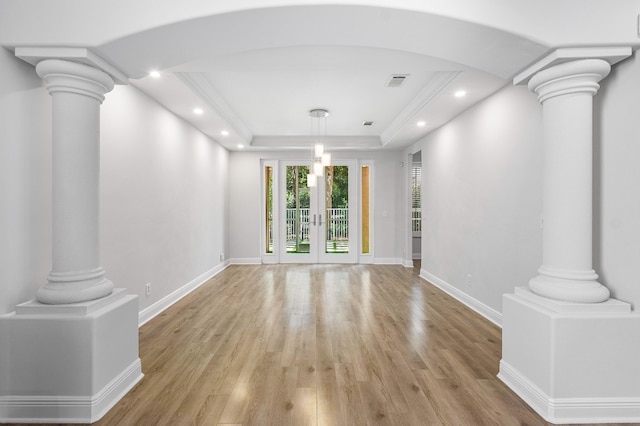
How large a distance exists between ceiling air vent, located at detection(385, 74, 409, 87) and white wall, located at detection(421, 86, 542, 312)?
3.42ft

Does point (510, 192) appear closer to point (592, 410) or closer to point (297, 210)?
point (592, 410)

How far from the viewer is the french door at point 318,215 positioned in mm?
7719

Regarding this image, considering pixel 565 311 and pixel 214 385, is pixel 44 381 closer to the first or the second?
pixel 214 385

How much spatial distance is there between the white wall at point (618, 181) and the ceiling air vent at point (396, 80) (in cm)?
194

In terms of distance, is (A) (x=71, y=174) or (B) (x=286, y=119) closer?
(A) (x=71, y=174)

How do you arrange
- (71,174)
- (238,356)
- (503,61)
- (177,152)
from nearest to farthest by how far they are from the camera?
(71,174), (503,61), (238,356), (177,152)

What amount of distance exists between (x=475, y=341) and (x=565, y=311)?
1307 millimetres

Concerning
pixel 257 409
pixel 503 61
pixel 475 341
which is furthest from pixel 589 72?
pixel 257 409

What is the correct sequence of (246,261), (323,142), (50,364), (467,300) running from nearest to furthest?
(50,364) < (467,300) < (323,142) < (246,261)

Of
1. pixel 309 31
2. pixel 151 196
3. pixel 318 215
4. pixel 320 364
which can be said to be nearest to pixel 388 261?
pixel 318 215

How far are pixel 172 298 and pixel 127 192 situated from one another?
1.72m

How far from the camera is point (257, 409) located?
82.4 inches

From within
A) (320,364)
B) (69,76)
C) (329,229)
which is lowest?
(320,364)

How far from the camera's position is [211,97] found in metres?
4.25
